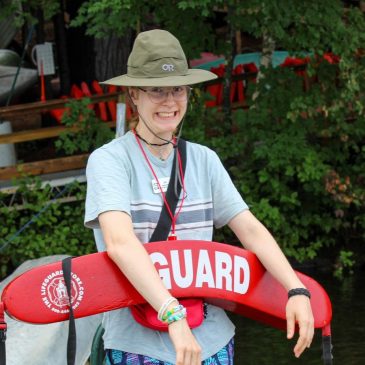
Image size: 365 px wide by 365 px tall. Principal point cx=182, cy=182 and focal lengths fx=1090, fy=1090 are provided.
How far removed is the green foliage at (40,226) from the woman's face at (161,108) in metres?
7.67

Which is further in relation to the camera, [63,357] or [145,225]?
[63,357]

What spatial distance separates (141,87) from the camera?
328 centimetres

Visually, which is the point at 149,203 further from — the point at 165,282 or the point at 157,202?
the point at 165,282

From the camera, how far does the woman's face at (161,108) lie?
325cm

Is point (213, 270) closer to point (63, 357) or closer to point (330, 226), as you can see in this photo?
point (63, 357)

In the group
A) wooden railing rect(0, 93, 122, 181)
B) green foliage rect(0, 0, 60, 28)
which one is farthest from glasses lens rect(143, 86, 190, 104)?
green foliage rect(0, 0, 60, 28)

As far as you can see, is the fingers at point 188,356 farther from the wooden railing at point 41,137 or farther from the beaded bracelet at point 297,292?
the wooden railing at point 41,137

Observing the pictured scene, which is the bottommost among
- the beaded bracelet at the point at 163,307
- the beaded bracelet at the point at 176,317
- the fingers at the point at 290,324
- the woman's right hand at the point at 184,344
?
the fingers at the point at 290,324

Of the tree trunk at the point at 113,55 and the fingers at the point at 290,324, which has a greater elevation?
the fingers at the point at 290,324

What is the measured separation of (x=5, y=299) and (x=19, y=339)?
128 inches

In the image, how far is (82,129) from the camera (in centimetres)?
1141

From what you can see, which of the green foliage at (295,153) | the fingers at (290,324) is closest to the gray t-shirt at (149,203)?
the fingers at (290,324)

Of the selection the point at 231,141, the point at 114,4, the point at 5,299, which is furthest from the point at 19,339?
the point at 231,141

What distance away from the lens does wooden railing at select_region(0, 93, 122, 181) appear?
11484 mm
